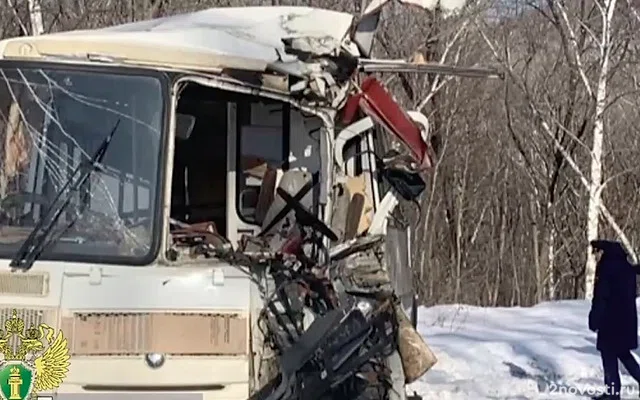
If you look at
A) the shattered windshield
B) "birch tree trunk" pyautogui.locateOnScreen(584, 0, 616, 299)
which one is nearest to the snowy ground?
the shattered windshield

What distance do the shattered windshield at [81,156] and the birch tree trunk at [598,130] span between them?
1677cm

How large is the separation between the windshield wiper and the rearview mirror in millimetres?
424

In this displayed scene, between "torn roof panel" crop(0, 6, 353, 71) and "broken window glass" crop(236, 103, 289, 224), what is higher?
"torn roof panel" crop(0, 6, 353, 71)

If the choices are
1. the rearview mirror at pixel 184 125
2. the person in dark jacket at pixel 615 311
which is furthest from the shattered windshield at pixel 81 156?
the person in dark jacket at pixel 615 311

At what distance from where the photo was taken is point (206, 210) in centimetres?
673

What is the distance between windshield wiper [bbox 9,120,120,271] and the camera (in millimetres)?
5105

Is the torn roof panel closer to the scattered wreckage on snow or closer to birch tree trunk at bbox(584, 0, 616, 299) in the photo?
the scattered wreckage on snow

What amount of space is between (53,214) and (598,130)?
17414 mm

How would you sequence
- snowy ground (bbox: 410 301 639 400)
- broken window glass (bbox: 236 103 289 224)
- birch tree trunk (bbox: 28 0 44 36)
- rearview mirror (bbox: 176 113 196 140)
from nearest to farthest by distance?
→ rearview mirror (bbox: 176 113 196 140)
broken window glass (bbox: 236 103 289 224)
snowy ground (bbox: 410 301 639 400)
birch tree trunk (bbox: 28 0 44 36)

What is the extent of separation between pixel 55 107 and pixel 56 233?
2.35 feet

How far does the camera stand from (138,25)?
709 centimetres

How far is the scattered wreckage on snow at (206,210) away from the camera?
5043mm

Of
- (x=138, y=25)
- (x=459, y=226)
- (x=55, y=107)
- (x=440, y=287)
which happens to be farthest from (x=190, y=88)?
(x=459, y=226)

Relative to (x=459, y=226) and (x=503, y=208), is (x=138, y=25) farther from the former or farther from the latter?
(x=503, y=208)
